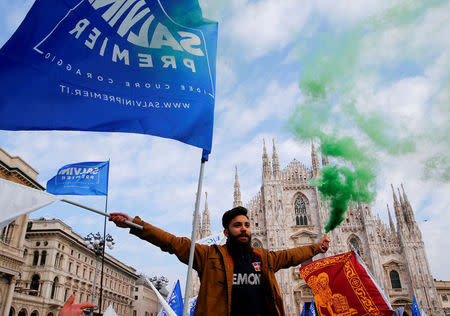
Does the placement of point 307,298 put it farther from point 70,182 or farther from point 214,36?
point 214,36

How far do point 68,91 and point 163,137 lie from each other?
1.12 m

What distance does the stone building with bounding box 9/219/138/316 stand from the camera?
2677cm

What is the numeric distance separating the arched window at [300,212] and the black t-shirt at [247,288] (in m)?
34.7

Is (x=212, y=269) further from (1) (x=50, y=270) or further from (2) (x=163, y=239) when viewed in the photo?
(1) (x=50, y=270)

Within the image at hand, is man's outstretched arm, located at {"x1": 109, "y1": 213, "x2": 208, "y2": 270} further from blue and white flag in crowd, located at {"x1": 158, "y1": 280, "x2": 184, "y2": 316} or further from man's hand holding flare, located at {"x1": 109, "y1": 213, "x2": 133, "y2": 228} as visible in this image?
blue and white flag in crowd, located at {"x1": 158, "y1": 280, "x2": 184, "y2": 316}

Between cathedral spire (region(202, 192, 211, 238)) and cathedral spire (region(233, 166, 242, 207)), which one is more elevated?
cathedral spire (region(233, 166, 242, 207))

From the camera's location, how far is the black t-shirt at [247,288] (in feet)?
8.23

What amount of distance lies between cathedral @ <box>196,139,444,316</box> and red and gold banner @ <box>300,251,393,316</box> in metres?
26.8

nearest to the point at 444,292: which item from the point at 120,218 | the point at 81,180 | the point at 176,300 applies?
the point at 176,300

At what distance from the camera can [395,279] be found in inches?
A: 1261

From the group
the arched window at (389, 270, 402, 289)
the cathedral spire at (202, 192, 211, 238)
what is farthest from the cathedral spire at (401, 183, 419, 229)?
the cathedral spire at (202, 192, 211, 238)

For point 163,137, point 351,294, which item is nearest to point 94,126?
point 163,137

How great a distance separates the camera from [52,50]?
11.3 ft

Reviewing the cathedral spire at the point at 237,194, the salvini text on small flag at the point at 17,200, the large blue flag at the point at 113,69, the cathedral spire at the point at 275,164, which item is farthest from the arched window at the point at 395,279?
the salvini text on small flag at the point at 17,200
